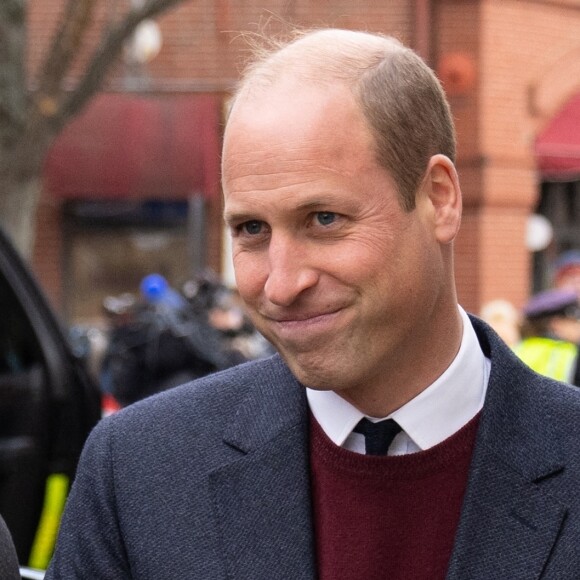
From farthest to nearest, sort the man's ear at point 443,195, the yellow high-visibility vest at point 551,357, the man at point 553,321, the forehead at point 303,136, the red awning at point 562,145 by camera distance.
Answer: the red awning at point 562,145
the man at point 553,321
the yellow high-visibility vest at point 551,357
the man's ear at point 443,195
the forehead at point 303,136

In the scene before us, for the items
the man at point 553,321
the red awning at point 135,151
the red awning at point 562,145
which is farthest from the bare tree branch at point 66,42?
the red awning at point 562,145

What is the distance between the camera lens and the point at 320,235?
1.75 meters

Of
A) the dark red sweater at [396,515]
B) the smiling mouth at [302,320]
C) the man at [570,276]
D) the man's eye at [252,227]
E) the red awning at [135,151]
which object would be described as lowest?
the red awning at [135,151]

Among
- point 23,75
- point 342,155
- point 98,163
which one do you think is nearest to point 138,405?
point 342,155

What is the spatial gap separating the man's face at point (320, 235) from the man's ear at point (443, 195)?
39 millimetres

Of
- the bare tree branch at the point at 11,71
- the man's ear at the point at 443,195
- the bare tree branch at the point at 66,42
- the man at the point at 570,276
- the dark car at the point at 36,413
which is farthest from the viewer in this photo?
the man at the point at 570,276

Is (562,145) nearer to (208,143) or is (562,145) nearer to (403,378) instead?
(208,143)

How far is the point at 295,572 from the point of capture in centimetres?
184

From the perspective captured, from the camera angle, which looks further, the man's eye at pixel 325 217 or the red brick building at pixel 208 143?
the red brick building at pixel 208 143

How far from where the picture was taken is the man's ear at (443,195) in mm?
1828

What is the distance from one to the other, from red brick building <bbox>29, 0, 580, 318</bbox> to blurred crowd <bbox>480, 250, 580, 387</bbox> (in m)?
4.75

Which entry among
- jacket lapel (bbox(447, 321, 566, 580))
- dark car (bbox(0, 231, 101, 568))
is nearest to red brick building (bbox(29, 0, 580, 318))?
dark car (bbox(0, 231, 101, 568))

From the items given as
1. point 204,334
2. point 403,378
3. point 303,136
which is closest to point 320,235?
point 303,136

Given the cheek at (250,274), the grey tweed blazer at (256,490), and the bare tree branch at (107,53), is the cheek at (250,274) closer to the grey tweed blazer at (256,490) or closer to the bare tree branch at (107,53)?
the grey tweed blazer at (256,490)
